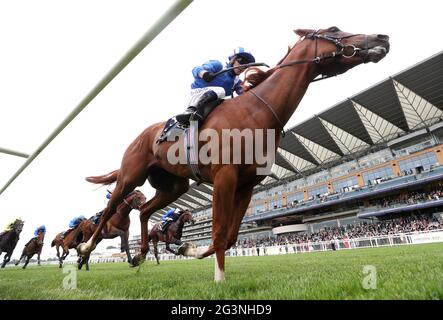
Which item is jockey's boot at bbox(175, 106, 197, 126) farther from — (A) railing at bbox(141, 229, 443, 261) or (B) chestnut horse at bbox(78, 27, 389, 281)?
(A) railing at bbox(141, 229, 443, 261)

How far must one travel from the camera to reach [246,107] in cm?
305

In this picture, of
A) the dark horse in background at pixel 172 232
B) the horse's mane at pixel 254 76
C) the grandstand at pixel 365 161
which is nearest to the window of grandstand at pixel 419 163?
the grandstand at pixel 365 161

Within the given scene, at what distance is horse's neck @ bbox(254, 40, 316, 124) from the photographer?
3.06 m

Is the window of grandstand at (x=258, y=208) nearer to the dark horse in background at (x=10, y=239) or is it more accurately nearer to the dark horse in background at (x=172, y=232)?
the dark horse in background at (x=172, y=232)

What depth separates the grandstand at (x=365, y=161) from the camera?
36312 millimetres

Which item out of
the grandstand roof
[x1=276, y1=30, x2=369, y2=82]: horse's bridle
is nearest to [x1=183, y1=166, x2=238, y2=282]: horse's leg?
[x1=276, y1=30, x2=369, y2=82]: horse's bridle

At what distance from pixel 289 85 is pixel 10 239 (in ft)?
50.5

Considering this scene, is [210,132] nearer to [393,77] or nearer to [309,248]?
[309,248]

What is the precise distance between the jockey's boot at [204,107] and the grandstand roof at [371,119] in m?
39.7

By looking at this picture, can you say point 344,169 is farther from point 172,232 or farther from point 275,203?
point 172,232

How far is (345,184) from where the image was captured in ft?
156
